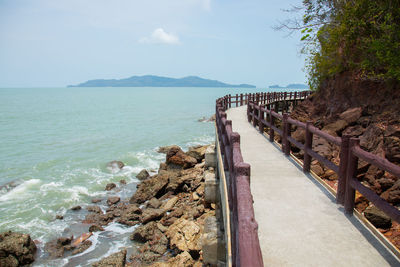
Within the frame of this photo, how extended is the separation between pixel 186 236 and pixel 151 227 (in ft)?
6.61

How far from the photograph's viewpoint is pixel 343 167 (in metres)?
4.70

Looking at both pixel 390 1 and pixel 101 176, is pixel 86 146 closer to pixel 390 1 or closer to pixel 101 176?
pixel 101 176

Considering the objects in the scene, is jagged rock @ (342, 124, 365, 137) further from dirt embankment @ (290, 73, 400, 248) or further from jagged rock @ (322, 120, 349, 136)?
jagged rock @ (322, 120, 349, 136)

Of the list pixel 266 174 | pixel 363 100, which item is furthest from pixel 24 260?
pixel 363 100

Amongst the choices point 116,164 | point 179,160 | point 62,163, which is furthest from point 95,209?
point 62,163

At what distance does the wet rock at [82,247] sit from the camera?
31.9 ft

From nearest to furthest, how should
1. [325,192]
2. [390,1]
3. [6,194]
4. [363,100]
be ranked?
[325,192]
[390,1]
[363,100]
[6,194]

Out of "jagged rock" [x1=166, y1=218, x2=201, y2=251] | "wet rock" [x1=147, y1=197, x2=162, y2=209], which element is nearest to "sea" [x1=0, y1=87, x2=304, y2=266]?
"wet rock" [x1=147, y1=197, x2=162, y2=209]

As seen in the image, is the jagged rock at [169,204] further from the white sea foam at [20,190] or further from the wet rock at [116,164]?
the wet rock at [116,164]

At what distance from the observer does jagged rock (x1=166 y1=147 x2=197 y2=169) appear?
51.3ft

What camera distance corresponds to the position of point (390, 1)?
10.7 metres

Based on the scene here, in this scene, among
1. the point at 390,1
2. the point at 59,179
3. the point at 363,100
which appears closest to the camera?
the point at 390,1

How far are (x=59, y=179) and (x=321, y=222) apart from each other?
1793 centimetres

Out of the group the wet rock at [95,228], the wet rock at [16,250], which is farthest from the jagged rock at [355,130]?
the wet rock at [16,250]
